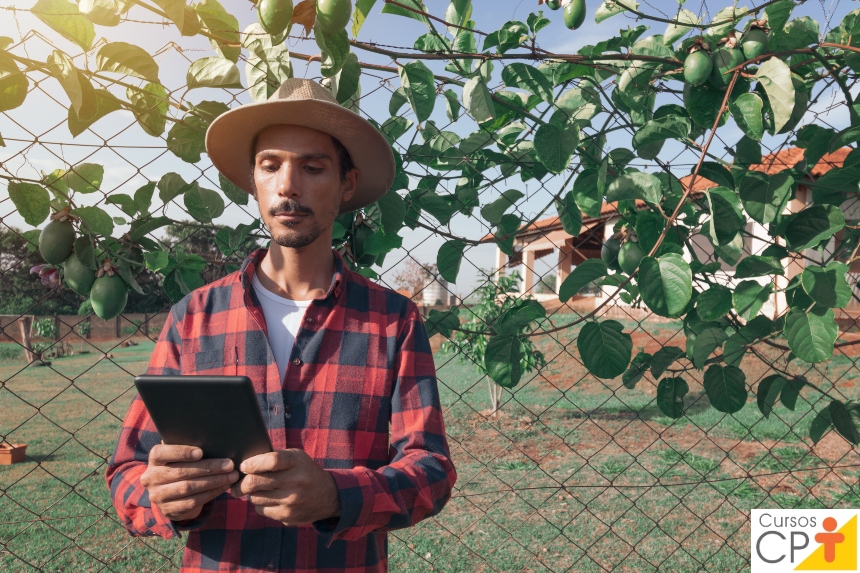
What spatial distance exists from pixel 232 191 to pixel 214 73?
271mm

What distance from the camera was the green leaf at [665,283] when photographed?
4.34 ft

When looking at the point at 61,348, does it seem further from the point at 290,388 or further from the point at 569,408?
the point at 290,388

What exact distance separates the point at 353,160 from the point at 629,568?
2.22 m

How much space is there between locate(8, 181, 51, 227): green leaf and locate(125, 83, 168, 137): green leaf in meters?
0.23

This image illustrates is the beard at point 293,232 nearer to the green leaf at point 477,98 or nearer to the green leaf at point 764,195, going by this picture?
the green leaf at point 477,98

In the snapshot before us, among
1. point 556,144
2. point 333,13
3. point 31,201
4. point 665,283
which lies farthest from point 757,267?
point 31,201

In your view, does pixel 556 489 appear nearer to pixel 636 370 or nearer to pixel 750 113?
pixel 636 370

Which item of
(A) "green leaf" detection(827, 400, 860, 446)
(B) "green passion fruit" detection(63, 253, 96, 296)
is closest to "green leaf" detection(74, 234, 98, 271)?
(B) "green passion fruit" detection(63, 253, 96, 296)

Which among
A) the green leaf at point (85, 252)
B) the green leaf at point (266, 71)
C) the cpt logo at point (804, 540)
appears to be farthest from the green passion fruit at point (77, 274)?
the cpt logo at point (804, 540)

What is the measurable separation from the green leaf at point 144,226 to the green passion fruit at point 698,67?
1.16 metres

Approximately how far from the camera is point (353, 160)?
1183 millimetres

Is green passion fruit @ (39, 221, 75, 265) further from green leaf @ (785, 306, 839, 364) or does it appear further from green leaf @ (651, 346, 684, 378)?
green leaf @ (785, 306, 839, 364)

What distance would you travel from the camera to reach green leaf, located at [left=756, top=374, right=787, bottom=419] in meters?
1.68

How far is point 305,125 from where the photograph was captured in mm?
1081
